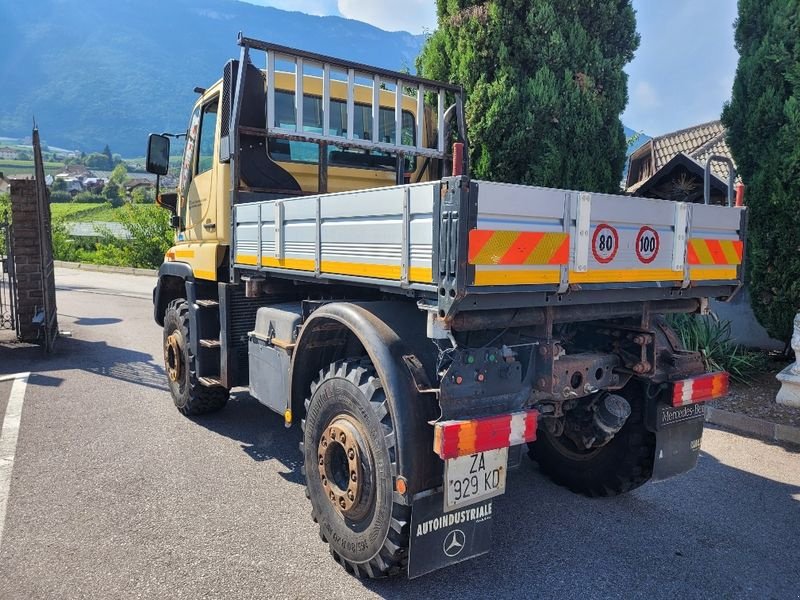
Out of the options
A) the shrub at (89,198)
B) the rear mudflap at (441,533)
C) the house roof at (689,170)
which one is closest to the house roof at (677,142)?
the house roof at (689,170)

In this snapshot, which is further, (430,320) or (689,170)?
(689,170)

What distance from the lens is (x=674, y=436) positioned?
3992mm

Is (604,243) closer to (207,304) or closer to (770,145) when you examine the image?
(207,304)

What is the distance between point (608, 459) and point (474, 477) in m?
1.75

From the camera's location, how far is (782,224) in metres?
6.95

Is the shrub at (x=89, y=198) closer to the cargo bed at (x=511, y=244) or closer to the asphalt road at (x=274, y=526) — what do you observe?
the asphalt road at (x=274, y=526)

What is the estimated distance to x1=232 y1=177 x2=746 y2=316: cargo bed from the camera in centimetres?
270

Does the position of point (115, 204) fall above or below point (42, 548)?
above

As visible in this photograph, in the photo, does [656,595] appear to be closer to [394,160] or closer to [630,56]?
[394,160]

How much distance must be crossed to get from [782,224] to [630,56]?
3632 mm

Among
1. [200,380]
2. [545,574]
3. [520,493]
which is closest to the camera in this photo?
[545,574]

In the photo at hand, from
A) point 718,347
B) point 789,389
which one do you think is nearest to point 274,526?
point 789,389

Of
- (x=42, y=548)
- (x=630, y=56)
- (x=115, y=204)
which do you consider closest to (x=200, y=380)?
(x=42, y=548)

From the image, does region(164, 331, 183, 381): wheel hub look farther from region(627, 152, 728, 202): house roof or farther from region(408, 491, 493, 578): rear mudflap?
region(627, 152, 728, 202): house roof
